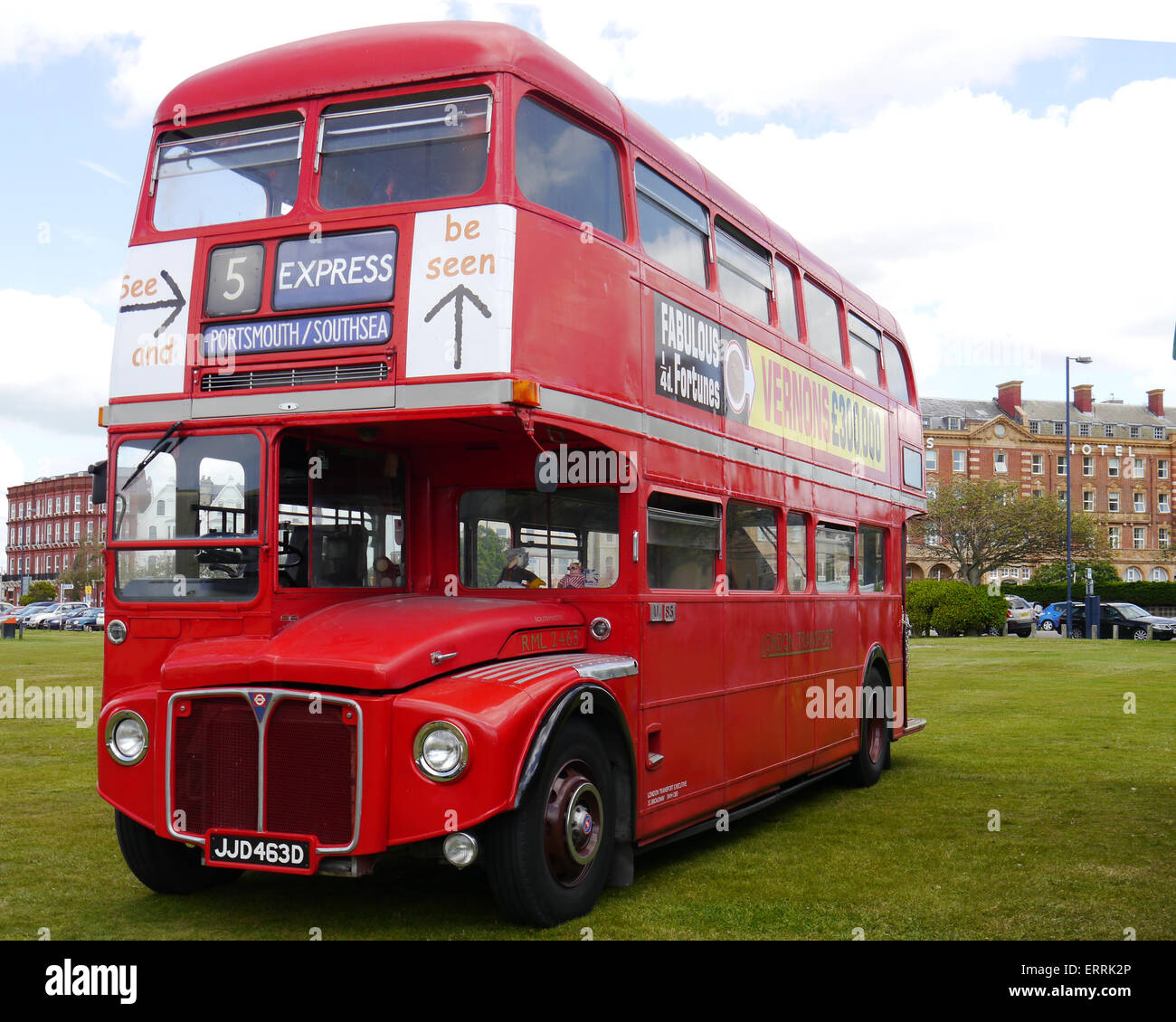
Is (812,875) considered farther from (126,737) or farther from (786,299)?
(786,299)

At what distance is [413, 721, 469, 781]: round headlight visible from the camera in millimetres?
5746

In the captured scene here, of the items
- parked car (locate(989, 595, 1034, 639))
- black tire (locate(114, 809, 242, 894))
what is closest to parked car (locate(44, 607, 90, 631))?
parked car (locate(989, 595, 1034, 639))

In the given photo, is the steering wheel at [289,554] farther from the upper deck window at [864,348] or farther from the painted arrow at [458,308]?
the upper deck window at [864,348]

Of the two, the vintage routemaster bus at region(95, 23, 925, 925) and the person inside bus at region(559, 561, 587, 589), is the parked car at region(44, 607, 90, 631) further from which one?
the person inside bus at region(559, 561, 587, 589)

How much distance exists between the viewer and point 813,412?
1082cm

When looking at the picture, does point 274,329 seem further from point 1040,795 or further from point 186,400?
point 1040,795

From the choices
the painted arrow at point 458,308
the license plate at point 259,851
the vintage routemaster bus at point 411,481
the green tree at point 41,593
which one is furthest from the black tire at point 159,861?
A: the green tree at point 41,593

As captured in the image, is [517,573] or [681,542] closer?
[517,573]

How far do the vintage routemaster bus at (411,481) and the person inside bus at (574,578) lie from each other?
0.06 ft

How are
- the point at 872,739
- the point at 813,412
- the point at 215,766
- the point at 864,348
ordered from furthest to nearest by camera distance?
the point at 864,348
the point at 872,739
the point at 813,412
the point at 215,766

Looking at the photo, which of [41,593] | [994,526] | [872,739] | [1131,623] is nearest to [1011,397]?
[994,526]

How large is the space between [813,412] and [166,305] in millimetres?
5796

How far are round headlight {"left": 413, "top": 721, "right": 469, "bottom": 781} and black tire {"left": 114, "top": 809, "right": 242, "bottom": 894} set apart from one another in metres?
1.68
